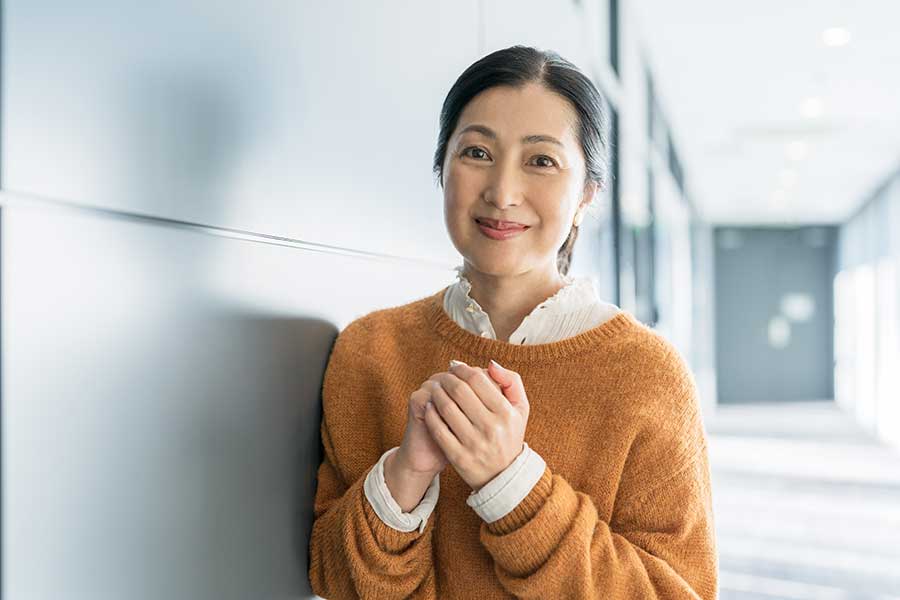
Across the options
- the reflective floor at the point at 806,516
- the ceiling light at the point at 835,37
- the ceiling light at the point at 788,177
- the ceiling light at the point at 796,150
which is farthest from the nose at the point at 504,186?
the ceiling light at the point at 788,177

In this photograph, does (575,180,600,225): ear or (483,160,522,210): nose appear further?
(575,180,600,225): ear

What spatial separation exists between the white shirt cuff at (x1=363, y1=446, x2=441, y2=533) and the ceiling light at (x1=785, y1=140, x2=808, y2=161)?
25.1 feet

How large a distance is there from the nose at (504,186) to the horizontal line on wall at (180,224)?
23cm

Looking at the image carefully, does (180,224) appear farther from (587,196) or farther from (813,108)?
(813,108)

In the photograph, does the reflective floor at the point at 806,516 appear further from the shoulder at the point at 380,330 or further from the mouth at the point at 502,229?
the mouth at the point at 502,229

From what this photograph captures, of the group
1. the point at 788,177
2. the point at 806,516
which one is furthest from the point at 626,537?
the point at 788,177

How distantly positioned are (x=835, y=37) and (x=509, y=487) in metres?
4.64

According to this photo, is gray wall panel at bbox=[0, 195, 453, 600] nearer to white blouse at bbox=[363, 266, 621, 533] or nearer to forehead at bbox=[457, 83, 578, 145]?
white blouse at bbox=[363, 266, 621, 533]

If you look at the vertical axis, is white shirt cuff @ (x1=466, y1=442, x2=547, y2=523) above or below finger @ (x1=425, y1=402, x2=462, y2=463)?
below

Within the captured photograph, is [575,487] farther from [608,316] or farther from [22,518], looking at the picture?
[22,518]

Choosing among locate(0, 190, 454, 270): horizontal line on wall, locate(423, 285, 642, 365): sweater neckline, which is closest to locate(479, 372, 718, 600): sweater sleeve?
locate(423, 285, 642, 365): sweater neckline

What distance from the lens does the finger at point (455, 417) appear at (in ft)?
2.84

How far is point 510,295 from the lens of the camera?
1103mm

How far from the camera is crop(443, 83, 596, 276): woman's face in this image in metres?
1.02
